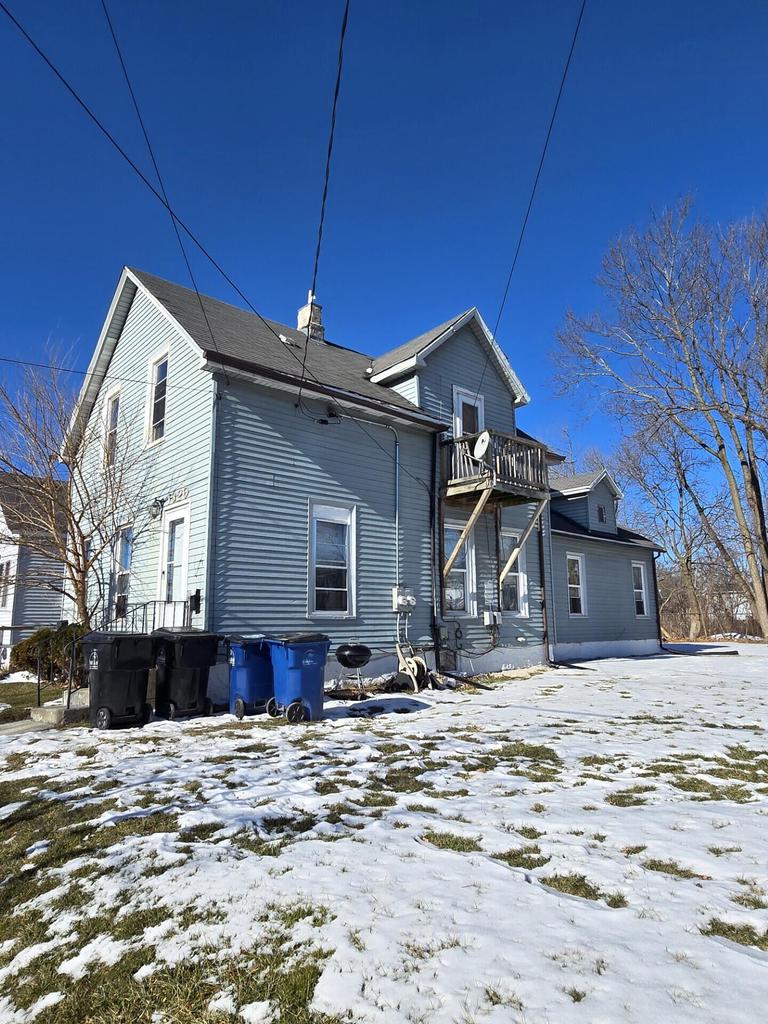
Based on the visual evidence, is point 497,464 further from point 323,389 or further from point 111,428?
point 111,428

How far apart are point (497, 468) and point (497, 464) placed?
0.35ft

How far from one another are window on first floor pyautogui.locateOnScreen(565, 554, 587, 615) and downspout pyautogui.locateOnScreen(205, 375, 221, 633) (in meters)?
11.7

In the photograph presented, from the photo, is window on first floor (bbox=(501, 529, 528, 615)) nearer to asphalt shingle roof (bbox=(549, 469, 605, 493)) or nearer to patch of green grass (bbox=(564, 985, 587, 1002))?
asphalt shingle roof (bbox=(549, 469, 605, 493))

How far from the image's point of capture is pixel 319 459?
11.4 metres

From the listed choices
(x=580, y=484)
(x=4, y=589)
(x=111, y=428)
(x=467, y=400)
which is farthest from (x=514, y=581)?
(x=4, y=589)

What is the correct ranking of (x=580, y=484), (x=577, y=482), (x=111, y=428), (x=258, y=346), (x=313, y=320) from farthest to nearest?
(x=577, y=482) → (x=580, y=484) → (x=313, y=320) → (x=111, y=428) → (x=258, y=346)

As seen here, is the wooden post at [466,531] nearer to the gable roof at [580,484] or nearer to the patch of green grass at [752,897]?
the gable roof at [580,484]

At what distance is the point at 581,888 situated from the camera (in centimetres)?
309

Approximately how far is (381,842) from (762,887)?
6.86ft

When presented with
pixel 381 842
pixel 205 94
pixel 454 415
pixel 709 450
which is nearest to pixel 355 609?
pixel 454 415

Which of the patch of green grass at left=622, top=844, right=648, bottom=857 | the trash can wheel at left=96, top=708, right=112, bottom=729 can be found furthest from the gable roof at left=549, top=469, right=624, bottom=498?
the patch of green grass at left=622, top=844, right=648, bottom=857

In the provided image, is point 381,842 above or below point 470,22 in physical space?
below

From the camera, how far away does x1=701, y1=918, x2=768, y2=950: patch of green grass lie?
2.52m

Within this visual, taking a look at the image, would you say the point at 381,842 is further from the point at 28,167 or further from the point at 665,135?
the point at 665,135
